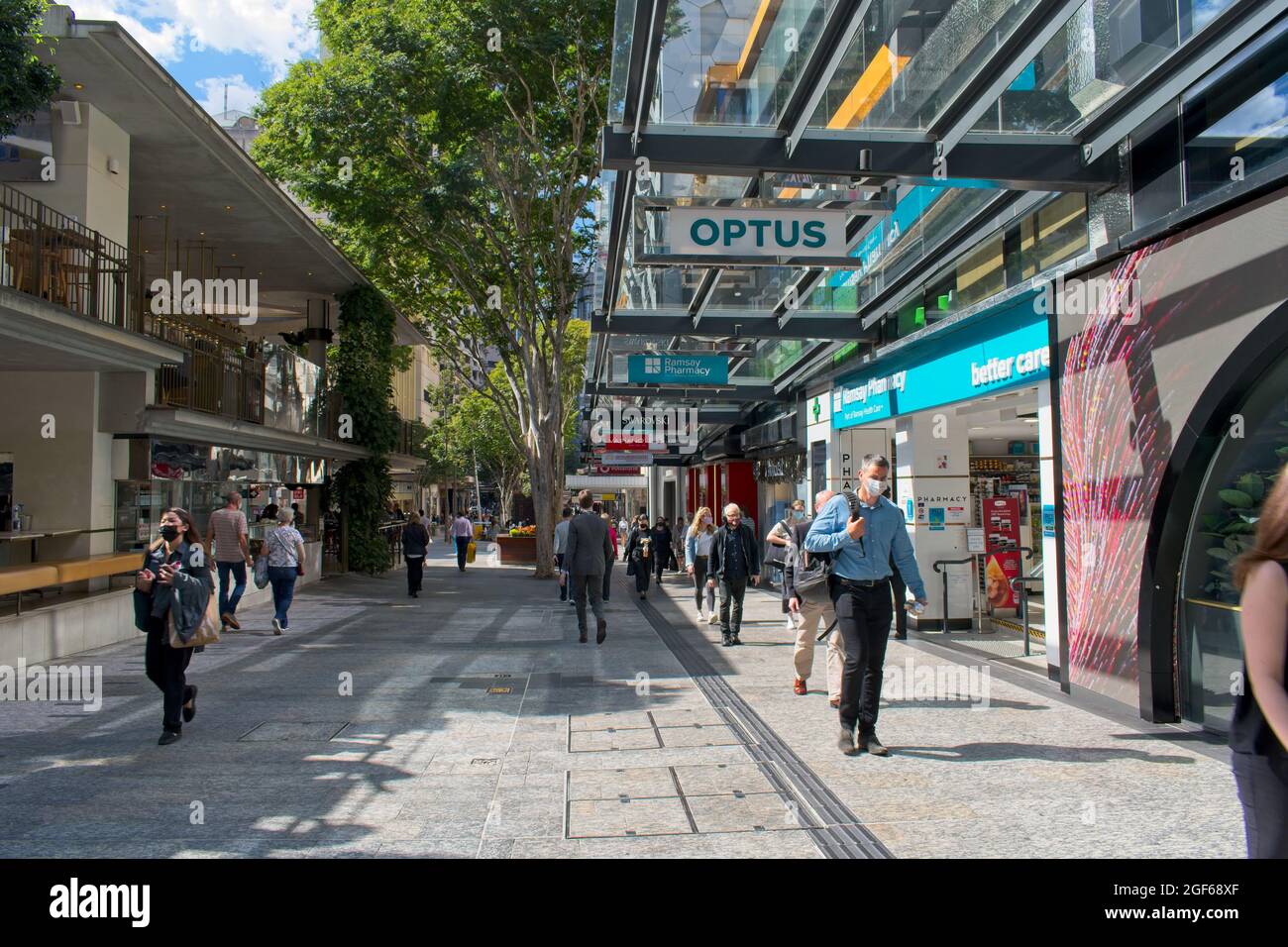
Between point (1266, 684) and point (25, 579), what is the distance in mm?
10347

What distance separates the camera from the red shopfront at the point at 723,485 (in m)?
26.4

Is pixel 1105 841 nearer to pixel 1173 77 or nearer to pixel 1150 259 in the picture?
pixel 1150 259

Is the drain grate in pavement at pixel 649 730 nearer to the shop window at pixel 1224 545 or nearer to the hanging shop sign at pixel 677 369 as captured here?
the shop window at pixel 1224 545

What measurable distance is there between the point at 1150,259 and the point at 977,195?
3.19m

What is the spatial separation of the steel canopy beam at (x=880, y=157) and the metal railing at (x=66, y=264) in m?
6.73

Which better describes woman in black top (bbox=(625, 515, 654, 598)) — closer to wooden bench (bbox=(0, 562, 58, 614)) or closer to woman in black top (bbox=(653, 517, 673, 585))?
woman in black top (bbox=(653, 517, 673, 585))

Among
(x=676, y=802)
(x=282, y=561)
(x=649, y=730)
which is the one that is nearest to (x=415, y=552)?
(x=282, y=561)

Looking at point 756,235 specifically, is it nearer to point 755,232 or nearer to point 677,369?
point 755,232

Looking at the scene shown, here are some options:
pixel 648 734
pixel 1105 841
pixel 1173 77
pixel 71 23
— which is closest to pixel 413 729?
pixel 648 734

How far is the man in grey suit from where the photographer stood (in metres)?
11.5

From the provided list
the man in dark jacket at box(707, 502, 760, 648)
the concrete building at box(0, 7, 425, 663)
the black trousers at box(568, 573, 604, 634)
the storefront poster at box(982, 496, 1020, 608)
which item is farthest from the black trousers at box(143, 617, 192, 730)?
the storefront poster at box(982, 496, 1020, 608)

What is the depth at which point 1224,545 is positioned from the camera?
648cm

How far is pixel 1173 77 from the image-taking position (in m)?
6.77

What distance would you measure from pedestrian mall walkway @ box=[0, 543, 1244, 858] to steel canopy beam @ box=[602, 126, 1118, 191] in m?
4.29
